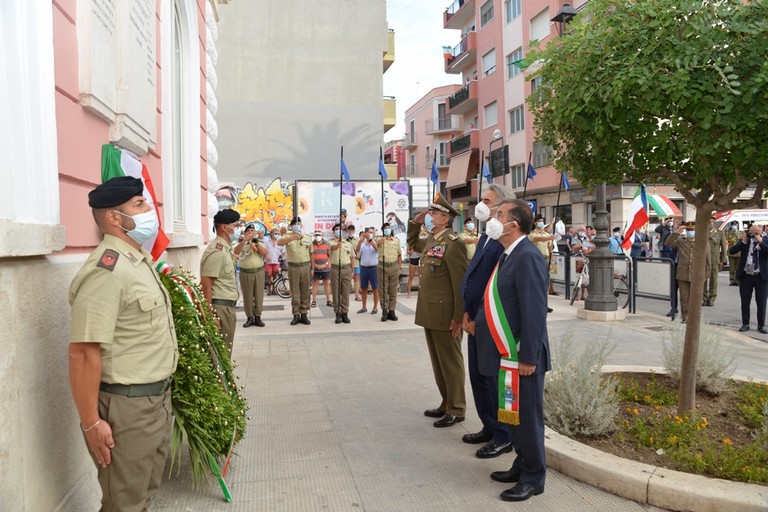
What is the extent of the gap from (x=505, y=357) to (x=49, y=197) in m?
2.85

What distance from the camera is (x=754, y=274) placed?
10016 millimetres

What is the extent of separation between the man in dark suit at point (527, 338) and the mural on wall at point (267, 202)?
25.0 m

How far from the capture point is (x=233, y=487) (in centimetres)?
387

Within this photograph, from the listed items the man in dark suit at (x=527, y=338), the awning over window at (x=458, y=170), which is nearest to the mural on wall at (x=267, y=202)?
the awning over window at (x=458, y=170)

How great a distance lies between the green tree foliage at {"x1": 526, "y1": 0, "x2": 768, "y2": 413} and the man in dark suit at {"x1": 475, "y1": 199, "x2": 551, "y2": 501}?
3.63ft

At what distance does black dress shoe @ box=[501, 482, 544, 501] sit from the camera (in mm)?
3643

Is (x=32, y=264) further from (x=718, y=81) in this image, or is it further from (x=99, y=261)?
(x=718, y=81)


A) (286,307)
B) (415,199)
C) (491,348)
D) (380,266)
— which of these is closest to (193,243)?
(491,348)

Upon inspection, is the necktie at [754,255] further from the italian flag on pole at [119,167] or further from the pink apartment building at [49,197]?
the pink apartment building at [49,197]

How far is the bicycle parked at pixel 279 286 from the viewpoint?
16003mm

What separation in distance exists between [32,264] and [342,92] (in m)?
29.5

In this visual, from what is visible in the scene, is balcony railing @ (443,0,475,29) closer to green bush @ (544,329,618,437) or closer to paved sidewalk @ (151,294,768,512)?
paved sidewalk @ (151,294,768,512)

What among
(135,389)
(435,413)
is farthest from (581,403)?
(135,389)

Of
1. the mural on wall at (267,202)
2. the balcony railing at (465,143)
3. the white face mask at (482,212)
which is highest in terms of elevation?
the balcony railing at (465,143)
